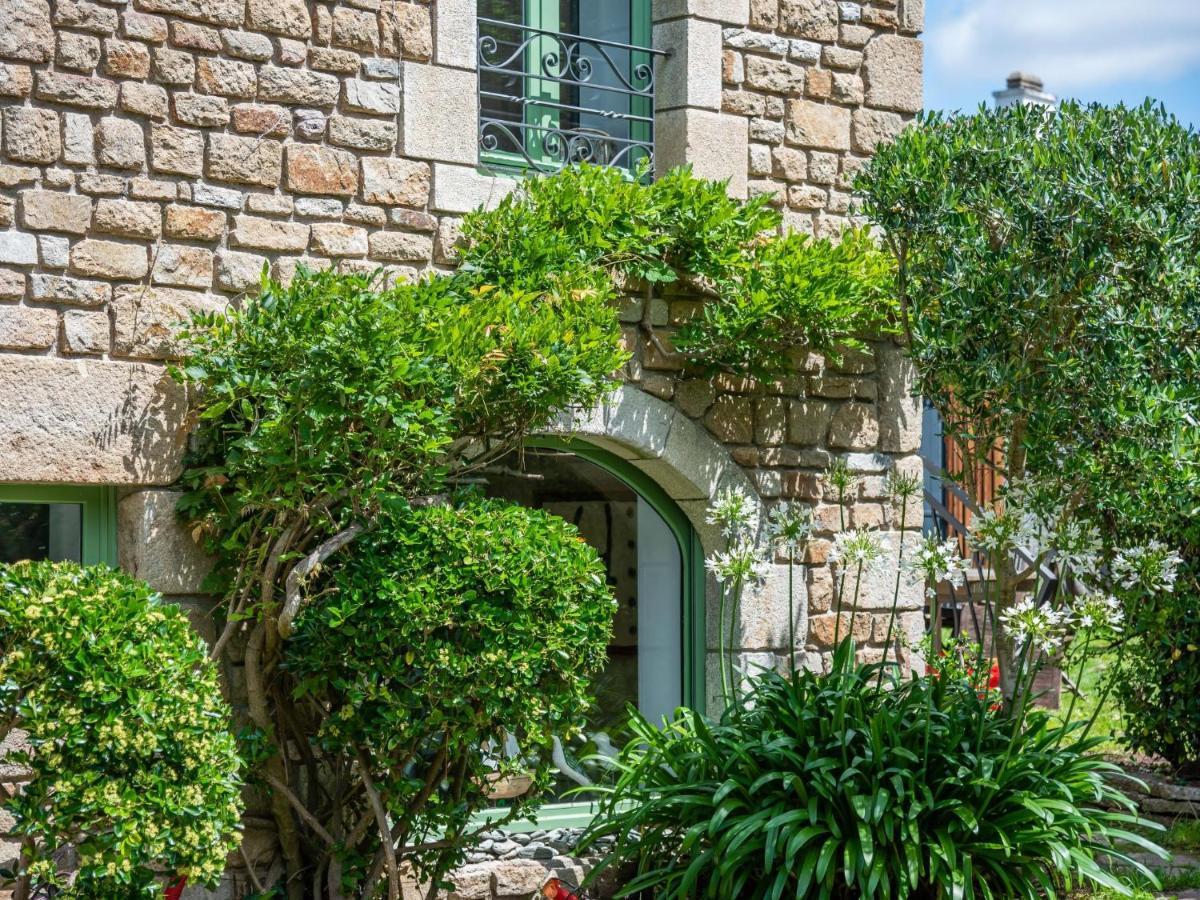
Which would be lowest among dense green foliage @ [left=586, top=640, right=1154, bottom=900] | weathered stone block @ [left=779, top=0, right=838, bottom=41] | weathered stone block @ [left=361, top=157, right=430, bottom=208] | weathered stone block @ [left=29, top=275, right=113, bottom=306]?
dense green foliage @ [left=586, top=640, right=1154, bottom=900]

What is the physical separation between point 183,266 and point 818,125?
9.78 feet

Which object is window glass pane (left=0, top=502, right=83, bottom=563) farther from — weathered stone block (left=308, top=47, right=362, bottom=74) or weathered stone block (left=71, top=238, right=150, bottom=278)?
weathered stone block (left=308, top=47, right=362, bottom=74)

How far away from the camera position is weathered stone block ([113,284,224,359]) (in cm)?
510

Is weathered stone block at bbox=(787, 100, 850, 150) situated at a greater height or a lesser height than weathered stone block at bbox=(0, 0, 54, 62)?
greater

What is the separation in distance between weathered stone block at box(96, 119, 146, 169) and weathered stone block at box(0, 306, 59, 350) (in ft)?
1.79

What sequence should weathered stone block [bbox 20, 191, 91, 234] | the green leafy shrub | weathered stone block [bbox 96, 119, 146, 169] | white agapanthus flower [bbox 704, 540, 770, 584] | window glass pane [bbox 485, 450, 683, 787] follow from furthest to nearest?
1. window glass pane [bbox 485, 450, 683, 787]
2. white agapanthus flower [bbox 704, 540, 770, 584]
3. weathered stone block [bbox 96, 119, 146, 169]
4. weathered stone block [bbox 20, 191, 91, 234]
5. the green leafy shrub

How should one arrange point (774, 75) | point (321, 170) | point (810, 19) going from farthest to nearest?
point (810, 19) < point (774, 75) < point (321, 170)

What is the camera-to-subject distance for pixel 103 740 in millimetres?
4113

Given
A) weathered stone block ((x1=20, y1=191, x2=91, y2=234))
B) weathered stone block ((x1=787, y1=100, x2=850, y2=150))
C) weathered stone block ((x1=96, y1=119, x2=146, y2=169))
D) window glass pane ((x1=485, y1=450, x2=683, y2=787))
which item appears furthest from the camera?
weathered stone block ((x1=787, y1=100, x2=850, y2=150))

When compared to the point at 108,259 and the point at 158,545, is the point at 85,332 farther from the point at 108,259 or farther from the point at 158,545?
the point at 158,545

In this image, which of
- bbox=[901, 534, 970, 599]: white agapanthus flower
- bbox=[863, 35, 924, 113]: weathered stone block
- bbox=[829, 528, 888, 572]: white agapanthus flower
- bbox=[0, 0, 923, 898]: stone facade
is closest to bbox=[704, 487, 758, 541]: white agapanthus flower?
bbox=[829, 528, 888, 572]: white agapanthus flower

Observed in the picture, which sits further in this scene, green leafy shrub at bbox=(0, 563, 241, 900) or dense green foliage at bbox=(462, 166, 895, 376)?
dense green foliage at bbox=(462, 166, 895, 376)

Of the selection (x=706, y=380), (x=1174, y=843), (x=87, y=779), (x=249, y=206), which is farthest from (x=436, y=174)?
(x=1174, y=843)

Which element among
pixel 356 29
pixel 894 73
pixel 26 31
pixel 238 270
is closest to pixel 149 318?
pixel 238 270
